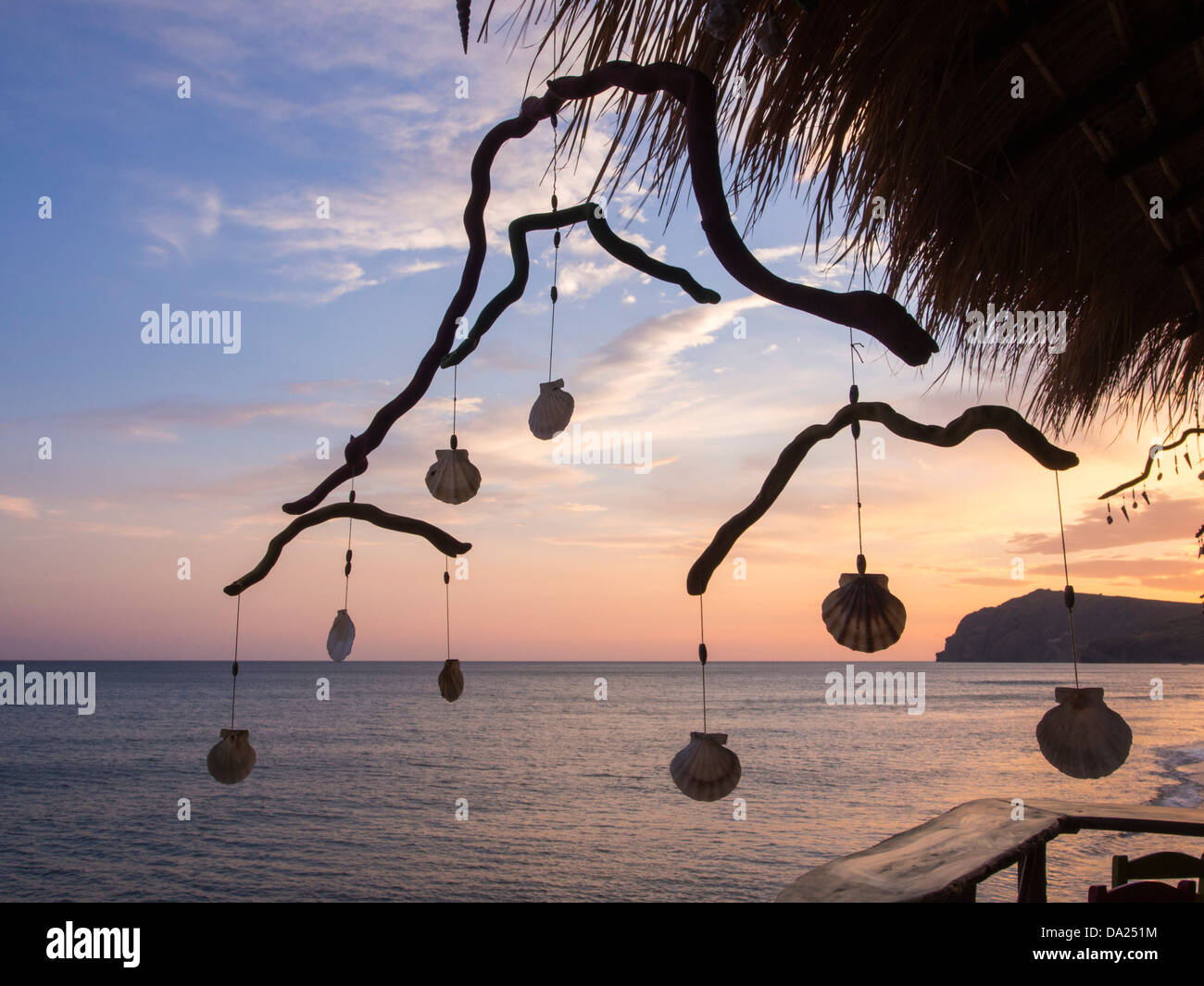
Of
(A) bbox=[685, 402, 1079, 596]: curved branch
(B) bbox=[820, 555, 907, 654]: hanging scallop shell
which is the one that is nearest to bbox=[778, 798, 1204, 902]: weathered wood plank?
(B) bbox=[820, 555, 907, 654]: hanging scallop shell

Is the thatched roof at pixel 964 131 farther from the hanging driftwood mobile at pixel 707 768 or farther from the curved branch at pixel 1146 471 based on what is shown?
the hanging driftwood mobile at pixel 707 768

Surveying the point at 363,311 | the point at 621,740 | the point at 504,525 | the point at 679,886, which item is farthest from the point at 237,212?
the point at 621,740

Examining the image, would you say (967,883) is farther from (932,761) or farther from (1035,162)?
(932,761)

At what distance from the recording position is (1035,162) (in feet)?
4.99

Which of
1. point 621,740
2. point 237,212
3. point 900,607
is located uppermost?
point 237,212

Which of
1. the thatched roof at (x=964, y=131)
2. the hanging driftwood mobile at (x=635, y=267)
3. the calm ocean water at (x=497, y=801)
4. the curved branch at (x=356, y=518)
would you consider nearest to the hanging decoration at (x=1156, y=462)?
the thatched roof at (x=964, y=131)

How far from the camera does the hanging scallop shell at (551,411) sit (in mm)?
1286

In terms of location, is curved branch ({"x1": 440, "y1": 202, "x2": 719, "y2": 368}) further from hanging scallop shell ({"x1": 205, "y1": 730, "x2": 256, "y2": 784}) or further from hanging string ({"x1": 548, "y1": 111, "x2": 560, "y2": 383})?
hanging scallop shell ({"x1": 205, "y1": 730, "x2": 256, "y2": 784})

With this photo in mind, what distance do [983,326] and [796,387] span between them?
58 centimetres

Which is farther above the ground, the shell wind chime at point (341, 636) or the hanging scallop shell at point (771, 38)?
the hanging scallop shell at point (771, 38)

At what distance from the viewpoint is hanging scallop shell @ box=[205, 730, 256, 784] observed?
53.1 inches

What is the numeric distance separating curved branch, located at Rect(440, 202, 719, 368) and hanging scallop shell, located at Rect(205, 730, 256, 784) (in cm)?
78

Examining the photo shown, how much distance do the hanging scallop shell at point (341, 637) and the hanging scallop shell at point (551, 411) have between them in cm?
43

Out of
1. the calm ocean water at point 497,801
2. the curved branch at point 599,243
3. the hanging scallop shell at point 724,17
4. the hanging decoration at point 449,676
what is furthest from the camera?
the calm ocean water at point 497,801
